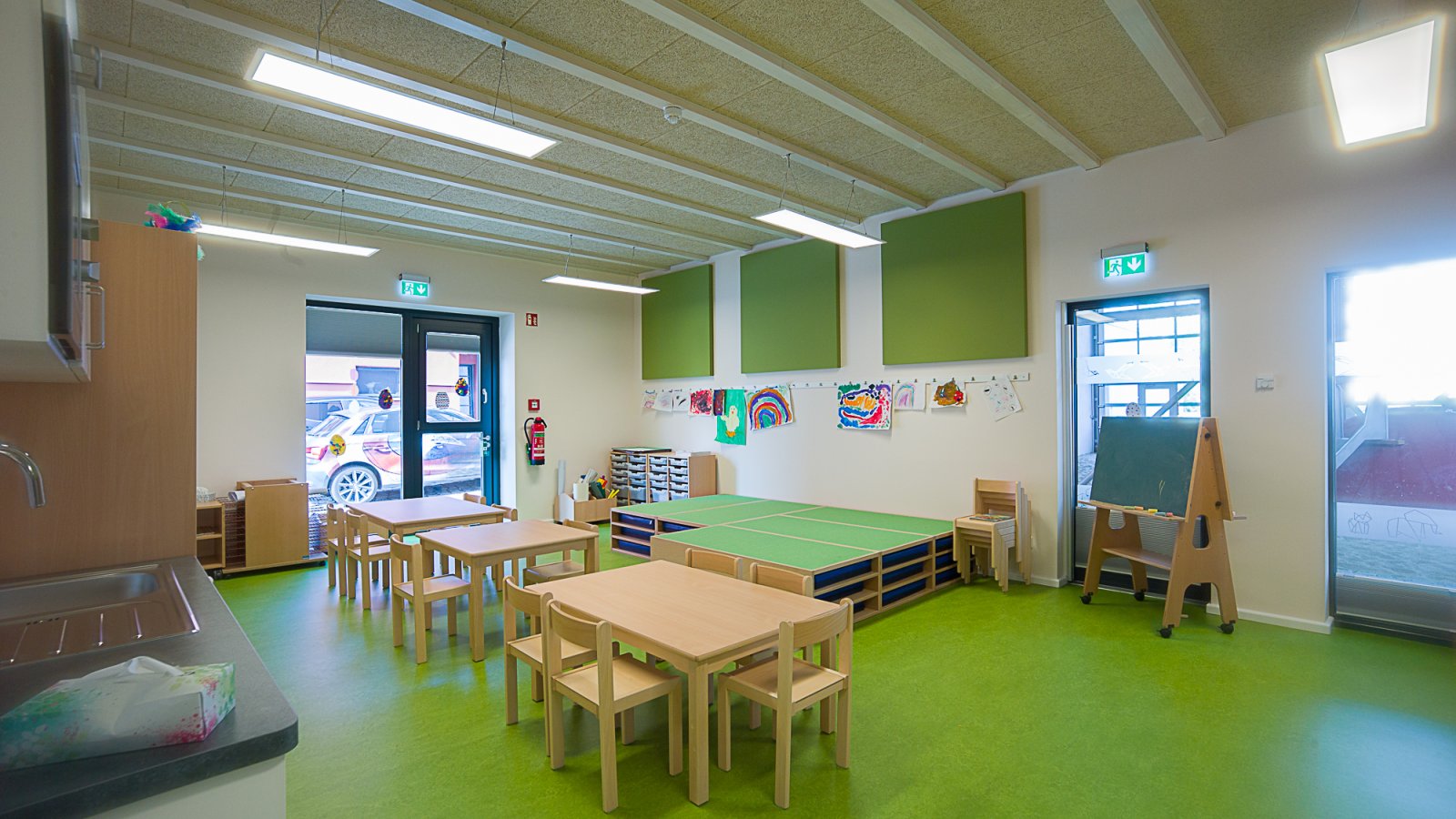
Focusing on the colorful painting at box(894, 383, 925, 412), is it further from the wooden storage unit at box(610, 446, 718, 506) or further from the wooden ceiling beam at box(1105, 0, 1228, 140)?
the wooden ceiling beam at box(1105, 0, 1228, 140)

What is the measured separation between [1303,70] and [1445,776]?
12.0 feet

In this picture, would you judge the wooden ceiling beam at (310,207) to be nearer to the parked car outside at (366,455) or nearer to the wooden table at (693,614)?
the parked car outside at (366,455)

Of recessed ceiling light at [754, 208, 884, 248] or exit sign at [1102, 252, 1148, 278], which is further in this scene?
exit sign at [1102, 252, 1148, 278]

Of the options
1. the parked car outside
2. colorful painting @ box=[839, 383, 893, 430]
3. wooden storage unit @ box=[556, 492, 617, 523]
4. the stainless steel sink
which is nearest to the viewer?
the stainless steel sink

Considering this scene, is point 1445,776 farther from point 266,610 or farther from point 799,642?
point 266,610

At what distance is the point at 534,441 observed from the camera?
327 inches

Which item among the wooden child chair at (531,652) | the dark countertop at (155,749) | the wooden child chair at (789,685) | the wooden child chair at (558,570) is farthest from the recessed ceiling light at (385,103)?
the wooden child chair at (789,685)

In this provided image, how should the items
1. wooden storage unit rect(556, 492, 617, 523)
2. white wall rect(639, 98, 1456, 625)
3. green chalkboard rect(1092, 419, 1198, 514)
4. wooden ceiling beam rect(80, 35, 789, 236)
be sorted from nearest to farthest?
wooden ceiling beam rect(80, 35, 789, 236) < white wall rect(639, 98, 1456, 625) < green chalkboard rect(1092, 419, 1198, 514) < wooden storage unit rect(556, 492, 617, 523)

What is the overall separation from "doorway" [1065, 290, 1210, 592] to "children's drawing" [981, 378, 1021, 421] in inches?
17.3

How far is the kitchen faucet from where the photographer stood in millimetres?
1422

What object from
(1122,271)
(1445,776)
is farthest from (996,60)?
(1445,776)

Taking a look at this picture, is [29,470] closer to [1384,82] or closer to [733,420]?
[1384,82]

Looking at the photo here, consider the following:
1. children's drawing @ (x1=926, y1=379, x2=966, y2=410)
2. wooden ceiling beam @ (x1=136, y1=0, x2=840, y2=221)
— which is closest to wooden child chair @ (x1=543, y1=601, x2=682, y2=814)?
wooden ceiling beam @ (x1=136, y1=0, x2=840, y2=221)

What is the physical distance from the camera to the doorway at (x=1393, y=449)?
4105 millimetres
